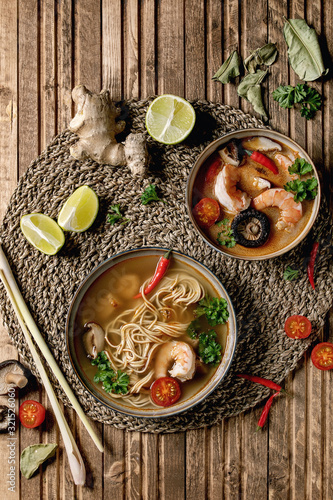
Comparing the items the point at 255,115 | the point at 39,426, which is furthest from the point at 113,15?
the point at 39,426

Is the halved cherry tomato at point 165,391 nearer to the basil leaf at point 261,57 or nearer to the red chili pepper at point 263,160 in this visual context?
the red chili pepper at point 263,160

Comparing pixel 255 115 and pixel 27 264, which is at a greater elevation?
pixel 255 115

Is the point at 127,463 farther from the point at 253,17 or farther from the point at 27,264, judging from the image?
the point at 253,17

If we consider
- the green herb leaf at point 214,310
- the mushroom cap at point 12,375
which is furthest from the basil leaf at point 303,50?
the mushroom cap at point 12,375

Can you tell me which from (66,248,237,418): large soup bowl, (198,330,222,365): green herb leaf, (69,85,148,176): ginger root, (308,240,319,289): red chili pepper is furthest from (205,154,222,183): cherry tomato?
(198,330,222,365): green herb leaf

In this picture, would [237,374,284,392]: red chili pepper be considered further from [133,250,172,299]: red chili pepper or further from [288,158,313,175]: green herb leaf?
[288,158,313,175]: green herb leaf
